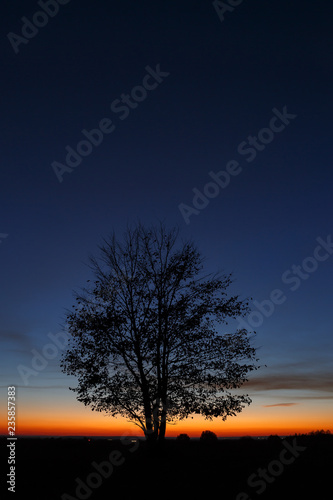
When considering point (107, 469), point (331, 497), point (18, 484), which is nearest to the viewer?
point (331, 497)

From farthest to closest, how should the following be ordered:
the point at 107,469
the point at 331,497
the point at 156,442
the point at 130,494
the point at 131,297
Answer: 1. the point at 131,297
2. the point at 156,442
3. the point at 107,469
4. the point at 130,494
5. the point at 331,497

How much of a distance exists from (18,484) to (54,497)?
324 cm

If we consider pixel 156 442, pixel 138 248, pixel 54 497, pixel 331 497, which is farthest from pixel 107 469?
pixel 138 248

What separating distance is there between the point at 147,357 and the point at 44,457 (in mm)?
9468

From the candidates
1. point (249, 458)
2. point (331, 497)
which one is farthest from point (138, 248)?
point (331, 497)

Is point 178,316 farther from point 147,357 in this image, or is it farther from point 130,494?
point 130,494

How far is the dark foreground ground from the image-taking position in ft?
57.8

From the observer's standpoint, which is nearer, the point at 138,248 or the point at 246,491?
the point at 246,491

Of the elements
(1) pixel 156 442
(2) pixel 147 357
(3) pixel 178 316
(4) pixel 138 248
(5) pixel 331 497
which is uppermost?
(4) pixel 138 248

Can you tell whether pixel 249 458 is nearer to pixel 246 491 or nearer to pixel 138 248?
pixel 246 491

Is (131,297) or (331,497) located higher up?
(131,297)

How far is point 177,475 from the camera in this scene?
66.9 feet

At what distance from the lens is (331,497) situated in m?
16.4

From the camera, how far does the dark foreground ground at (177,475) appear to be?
57.8ft
